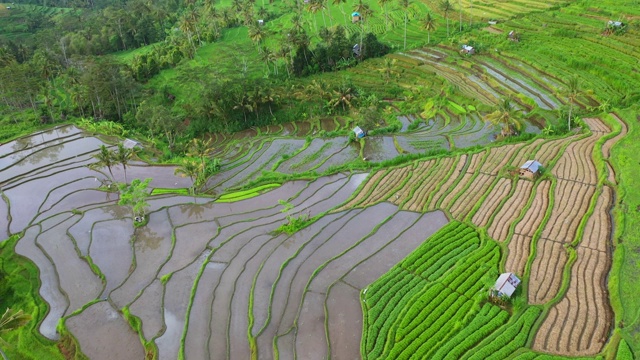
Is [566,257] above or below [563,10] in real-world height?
below

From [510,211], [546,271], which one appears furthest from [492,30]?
[546,271]

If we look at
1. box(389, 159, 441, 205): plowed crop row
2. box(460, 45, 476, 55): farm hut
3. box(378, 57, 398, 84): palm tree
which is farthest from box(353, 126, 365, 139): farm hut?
box(460, 45, 476, 55): farm hut

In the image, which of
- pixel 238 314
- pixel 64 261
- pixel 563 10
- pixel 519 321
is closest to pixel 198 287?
pixel 238 314

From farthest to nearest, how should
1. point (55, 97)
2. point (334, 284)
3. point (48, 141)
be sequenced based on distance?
point (55, 97), point (48, 141), point (334, 284)

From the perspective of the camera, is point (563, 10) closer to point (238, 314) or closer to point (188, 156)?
point (188, 156)

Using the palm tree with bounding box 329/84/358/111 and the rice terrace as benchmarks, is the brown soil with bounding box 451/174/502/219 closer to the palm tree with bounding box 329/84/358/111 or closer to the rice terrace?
the rice terrace

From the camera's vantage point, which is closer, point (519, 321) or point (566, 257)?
point (519, 321)

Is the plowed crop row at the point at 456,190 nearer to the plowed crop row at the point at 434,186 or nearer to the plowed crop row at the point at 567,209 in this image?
the plowed crop row at the point at 434,186
